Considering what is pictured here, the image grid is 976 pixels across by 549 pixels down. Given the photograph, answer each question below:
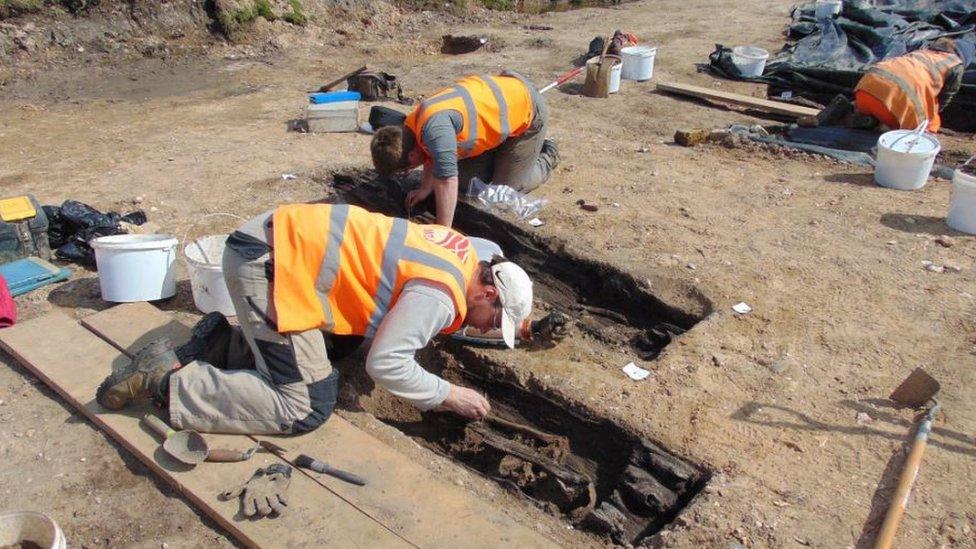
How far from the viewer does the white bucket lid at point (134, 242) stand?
4.35 meters

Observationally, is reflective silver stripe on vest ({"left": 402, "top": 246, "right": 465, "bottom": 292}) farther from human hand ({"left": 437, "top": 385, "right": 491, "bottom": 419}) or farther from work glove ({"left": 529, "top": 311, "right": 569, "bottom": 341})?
work glove ({"left": 529, "top": 311, "right": 569, "bottom": 341})

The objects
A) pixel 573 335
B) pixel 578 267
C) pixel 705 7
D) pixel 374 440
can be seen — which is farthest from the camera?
pixel 705 7

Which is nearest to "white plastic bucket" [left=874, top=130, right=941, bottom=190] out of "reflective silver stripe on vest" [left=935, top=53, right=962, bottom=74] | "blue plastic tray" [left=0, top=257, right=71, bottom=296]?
"reflective silver stripe on vest" [left=935, top=53, right=962, bottom=74]

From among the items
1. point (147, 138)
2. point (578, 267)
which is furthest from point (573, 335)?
point (147, 138)

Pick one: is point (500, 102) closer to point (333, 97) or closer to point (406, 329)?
point (406, 329)

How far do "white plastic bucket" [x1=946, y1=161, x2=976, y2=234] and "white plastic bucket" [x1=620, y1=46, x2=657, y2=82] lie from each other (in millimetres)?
4779

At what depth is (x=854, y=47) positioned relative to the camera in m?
9.58

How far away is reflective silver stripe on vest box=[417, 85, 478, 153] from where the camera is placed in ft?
16.8

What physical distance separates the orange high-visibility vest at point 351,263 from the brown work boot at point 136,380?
78 centimetres

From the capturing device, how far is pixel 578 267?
5176 mm

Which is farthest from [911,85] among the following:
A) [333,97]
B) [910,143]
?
[333,97]

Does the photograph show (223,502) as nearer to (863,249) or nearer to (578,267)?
(578,267)

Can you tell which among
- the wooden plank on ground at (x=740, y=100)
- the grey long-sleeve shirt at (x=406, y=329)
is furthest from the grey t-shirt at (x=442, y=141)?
the wooden plank on ground at (x=740, y=100)

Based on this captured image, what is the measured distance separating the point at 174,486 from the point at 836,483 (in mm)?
2805
